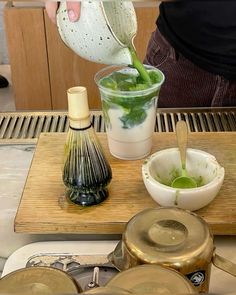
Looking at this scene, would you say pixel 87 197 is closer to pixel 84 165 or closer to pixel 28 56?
pixel 84 165

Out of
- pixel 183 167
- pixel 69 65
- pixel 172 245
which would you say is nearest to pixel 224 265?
pixel 172 245

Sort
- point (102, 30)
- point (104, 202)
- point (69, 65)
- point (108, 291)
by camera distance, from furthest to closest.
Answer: point (69, 65), point (104, 202), point (102, 30), point (108, 291)

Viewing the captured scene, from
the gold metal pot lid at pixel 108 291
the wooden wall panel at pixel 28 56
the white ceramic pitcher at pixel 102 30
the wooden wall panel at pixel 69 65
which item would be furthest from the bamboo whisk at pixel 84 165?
the wooden wall panel at pixel 28 56

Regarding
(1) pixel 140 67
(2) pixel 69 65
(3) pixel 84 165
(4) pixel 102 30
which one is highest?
(4) pixel 102 30

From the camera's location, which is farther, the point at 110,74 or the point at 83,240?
the point at 110,74

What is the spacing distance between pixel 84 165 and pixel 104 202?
0.08 m

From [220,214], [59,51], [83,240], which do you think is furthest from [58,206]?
[59,51]

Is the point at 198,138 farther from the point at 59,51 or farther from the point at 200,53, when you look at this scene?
the point at 59,51

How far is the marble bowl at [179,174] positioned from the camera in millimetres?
829

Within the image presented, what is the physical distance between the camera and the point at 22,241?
86 centimetres

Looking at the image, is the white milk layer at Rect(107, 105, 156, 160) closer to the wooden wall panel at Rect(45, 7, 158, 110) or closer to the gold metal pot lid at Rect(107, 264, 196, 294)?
the gold metal pot lid at Rect(107, 264, 196, 294)

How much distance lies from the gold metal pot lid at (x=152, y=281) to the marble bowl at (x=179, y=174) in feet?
0.92

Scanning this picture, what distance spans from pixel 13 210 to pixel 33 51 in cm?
114

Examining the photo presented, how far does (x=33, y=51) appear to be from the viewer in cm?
196
